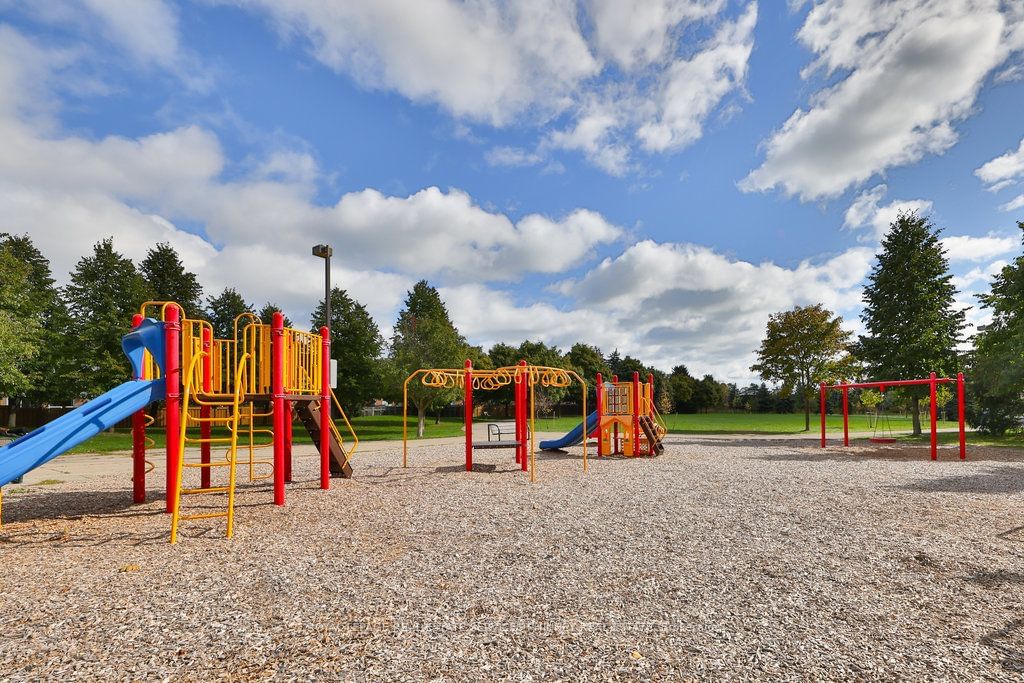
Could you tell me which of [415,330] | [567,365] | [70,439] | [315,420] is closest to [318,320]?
[415,330]

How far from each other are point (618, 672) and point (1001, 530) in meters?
6.27

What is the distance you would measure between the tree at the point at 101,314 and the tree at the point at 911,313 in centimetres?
3833

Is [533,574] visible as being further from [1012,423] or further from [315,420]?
[1012,423]

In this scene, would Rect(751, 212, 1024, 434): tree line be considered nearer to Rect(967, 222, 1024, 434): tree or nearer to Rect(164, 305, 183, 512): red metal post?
Rect(967, 222, 1024, 434): tree

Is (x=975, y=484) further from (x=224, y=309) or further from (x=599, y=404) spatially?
(x=224, y=309)

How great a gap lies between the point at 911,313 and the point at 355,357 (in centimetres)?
2942

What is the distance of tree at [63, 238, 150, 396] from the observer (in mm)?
30172

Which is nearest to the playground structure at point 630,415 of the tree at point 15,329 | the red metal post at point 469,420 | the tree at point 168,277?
the red metal post at point 469,420

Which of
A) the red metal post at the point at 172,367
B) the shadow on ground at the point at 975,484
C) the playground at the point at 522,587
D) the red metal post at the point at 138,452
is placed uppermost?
the red metal post at the point at 172,367

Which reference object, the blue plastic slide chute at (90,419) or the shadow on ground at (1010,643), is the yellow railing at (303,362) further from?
the shadow on ground at (1010,643)

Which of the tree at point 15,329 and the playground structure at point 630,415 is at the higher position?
the tree at point 15,329

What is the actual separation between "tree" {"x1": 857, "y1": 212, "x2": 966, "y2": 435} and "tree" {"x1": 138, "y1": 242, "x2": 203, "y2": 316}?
4684 centimetres

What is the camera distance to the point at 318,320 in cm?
3838

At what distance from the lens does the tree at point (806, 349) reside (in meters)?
29.6
